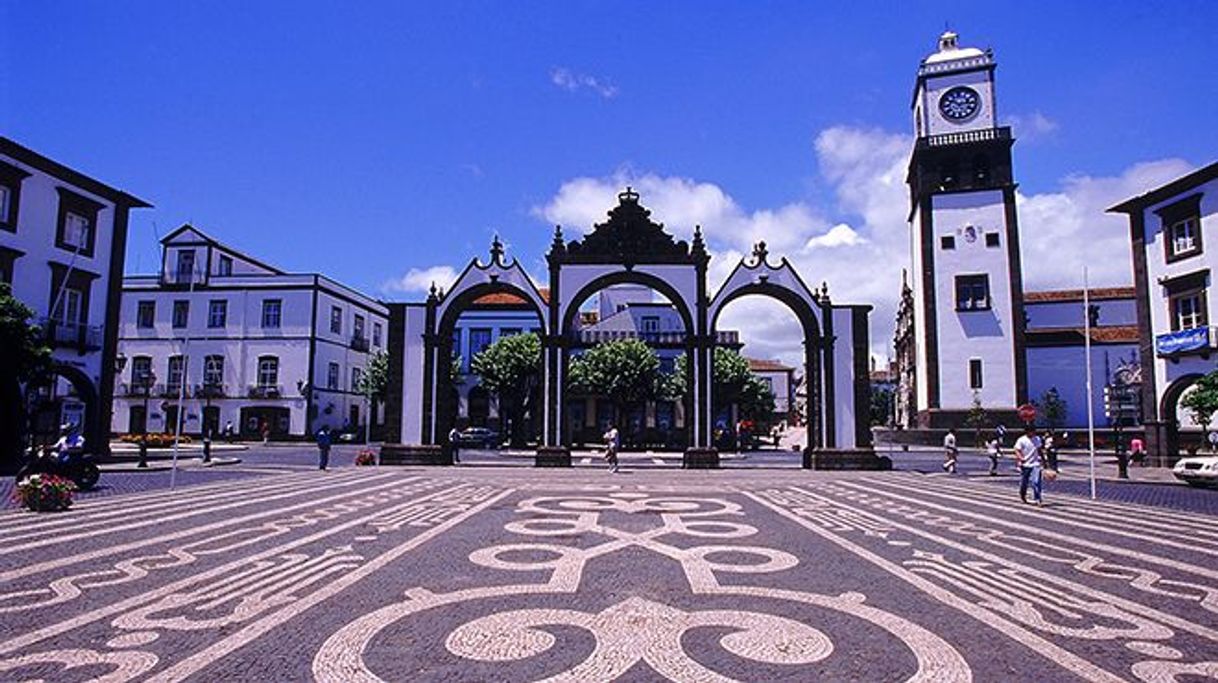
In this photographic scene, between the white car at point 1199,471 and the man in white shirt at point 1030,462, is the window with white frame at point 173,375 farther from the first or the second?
the white car at point 1199,471

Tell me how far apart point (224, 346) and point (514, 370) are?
21.2 metres

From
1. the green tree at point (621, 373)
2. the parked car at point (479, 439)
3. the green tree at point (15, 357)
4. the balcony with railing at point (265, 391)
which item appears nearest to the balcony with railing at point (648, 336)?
the green tree at point (621, 373)

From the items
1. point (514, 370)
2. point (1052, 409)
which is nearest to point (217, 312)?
point (514, 370)

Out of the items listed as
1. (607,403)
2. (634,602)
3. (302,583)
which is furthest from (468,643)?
(607,403)

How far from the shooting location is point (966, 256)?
50875 millimetres

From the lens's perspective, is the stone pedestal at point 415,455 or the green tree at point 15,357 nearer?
the green tree at point 15,357

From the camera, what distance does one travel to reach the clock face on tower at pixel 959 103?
5256cm

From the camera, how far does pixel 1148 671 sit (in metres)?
4.82

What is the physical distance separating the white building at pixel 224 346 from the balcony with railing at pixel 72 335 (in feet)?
71.3

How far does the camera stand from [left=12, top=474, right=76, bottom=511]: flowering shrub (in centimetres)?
1241

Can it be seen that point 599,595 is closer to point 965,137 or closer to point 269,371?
point 269,371

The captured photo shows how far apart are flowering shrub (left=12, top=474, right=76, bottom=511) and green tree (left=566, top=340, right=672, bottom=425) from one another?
34.0 meters

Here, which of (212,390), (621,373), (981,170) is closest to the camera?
(621,373)

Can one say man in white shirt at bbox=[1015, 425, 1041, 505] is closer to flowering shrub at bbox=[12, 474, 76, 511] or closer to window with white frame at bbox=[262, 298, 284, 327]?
flowering shrub at bbox=[12, 474, 76, 511]
